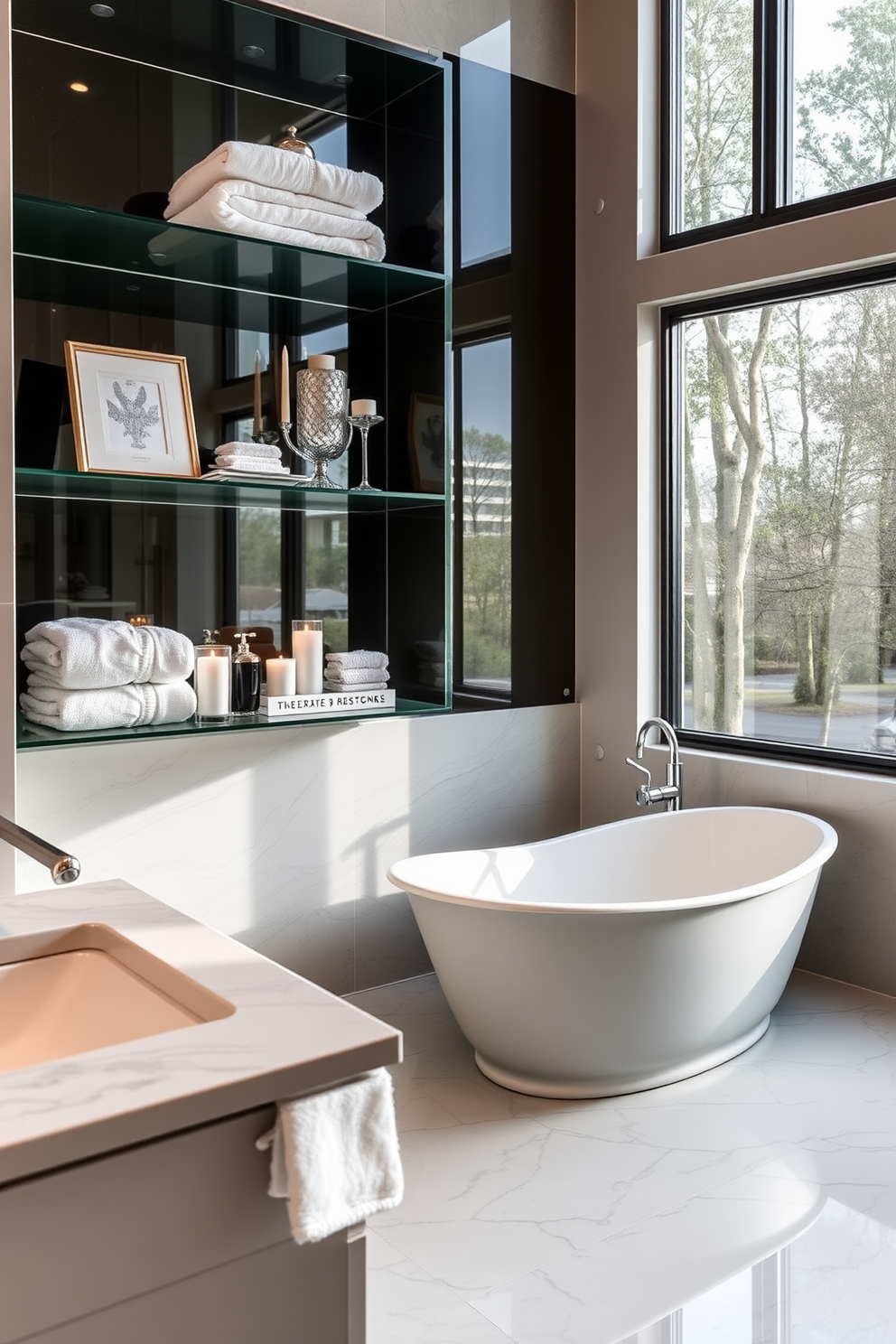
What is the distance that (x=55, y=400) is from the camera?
2.74m

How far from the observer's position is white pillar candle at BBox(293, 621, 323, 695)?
300cm

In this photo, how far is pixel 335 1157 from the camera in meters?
1.08

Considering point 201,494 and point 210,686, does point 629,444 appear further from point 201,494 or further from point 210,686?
point 210,686

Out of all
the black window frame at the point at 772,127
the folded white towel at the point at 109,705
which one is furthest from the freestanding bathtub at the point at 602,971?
the black window frame at the point at 772,127

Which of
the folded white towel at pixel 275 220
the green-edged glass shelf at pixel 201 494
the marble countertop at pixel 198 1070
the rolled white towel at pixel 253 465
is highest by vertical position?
the folded white towel at pixel 275 220

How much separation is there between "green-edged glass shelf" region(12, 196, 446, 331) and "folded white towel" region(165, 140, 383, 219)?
15 centimetres

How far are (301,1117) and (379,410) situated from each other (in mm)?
2666

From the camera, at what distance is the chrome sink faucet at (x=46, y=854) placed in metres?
1.34

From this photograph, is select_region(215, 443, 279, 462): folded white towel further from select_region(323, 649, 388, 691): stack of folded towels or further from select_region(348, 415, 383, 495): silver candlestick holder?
select_region(323, 649, 388, 691): stack of folded towels

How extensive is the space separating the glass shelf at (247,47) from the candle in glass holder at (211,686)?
154 centimetres

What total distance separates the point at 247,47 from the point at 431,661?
1.70m

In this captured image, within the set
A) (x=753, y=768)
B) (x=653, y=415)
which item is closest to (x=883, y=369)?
(x=653, y=415)

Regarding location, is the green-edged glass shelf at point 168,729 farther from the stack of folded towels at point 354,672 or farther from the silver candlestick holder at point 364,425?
the silver candlestick holder at point 364,425

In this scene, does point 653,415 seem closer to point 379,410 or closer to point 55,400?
point 379,410
